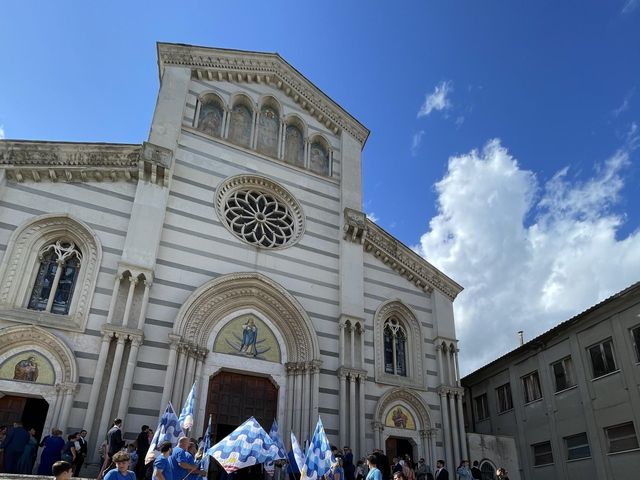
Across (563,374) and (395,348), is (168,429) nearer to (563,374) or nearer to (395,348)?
(395,348)

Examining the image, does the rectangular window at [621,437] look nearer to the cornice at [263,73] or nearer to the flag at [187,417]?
the flag at [187,417]

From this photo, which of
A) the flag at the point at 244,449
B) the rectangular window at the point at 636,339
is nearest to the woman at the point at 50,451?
the flag at the point at 244,449

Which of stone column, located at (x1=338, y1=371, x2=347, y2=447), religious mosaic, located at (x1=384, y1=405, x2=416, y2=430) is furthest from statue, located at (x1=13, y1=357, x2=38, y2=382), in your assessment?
religious mosaic, located at (x1=384, y1=405, x2=416, y2=430)

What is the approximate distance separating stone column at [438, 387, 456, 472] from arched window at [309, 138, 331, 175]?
1039 cm

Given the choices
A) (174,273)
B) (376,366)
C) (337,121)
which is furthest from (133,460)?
(337,121)

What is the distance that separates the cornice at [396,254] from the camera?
70.1 feet

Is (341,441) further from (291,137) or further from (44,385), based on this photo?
(291,137)

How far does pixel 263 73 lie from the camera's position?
74.7ft

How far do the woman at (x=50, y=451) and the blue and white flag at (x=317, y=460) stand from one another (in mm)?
5937

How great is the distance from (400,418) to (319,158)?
37.7ft

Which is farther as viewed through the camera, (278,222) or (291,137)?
(291,137)

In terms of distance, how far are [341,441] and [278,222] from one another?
331 inches

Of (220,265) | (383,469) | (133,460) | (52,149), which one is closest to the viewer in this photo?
(133,460)

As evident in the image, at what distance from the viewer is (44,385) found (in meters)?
14.3
